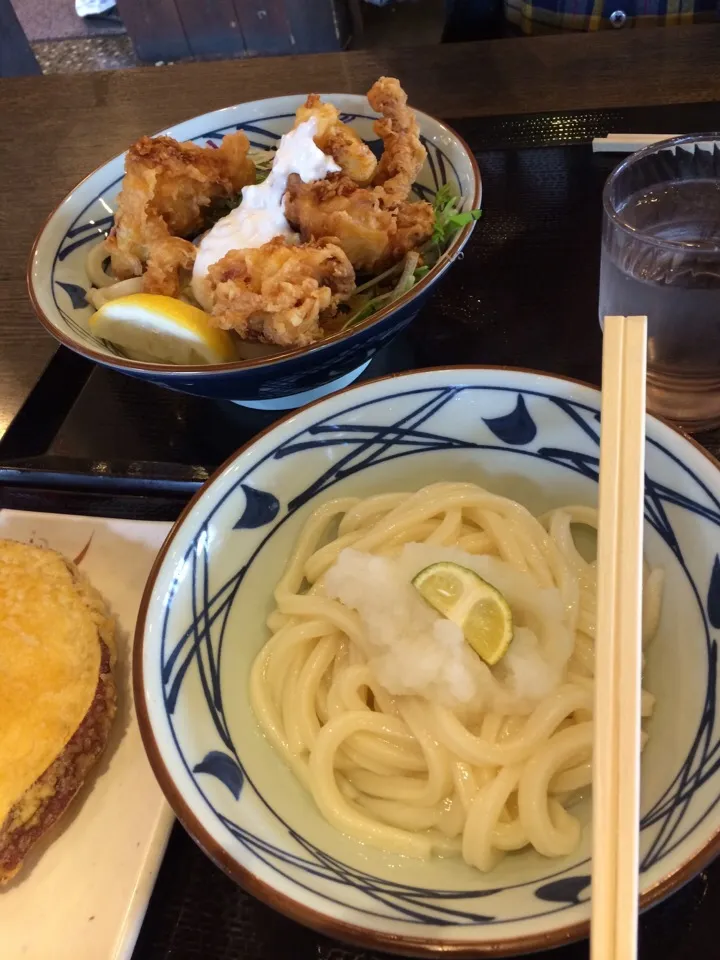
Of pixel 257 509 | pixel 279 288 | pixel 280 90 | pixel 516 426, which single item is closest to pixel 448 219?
pixel 279 288

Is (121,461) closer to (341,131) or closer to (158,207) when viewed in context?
(158,207)

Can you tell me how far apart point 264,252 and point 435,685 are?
2.57 feet

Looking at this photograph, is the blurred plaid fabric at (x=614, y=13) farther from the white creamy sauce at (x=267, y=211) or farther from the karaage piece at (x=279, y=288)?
the karaage piece at (x=279, y=288)

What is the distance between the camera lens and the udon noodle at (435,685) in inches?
33.6

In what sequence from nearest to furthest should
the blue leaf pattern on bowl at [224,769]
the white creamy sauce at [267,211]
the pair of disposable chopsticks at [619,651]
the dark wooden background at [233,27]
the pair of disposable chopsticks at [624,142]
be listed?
the pair of disposable chopsticks at [619,651], the blue leaf pattern on bowl at [224,769], the white creamy sauce at [267,211], the pair of disposable chopsticks at [624,142], the dark wooden background at [233,27]

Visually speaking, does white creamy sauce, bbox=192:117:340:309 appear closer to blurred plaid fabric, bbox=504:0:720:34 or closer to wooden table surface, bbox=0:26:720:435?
wooden table surface, bbox=0:26:720:435

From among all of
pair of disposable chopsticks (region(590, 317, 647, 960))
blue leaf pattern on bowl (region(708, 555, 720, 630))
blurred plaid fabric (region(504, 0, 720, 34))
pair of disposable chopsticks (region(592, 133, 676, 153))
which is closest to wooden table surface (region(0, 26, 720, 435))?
pair of disposable chopsticks (region(592, 133, 676, 153))

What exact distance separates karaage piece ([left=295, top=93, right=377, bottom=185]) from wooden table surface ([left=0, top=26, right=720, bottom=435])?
2.44 feet

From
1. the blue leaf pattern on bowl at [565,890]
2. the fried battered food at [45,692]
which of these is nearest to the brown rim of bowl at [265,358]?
the fried battered food at [45,692]

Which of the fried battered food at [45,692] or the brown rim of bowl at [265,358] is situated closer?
the fried battered food at [45,692]

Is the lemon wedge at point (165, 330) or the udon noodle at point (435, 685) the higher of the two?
the lemon wedge at point (165, 330)

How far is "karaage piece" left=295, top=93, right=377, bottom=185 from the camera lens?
1419 mm

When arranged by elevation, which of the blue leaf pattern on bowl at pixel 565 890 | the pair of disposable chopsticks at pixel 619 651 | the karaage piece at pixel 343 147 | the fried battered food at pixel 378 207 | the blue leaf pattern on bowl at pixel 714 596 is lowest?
the blue leaf pattern on bowl at pixel 565 890

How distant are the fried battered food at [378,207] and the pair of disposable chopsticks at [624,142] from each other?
600mm
